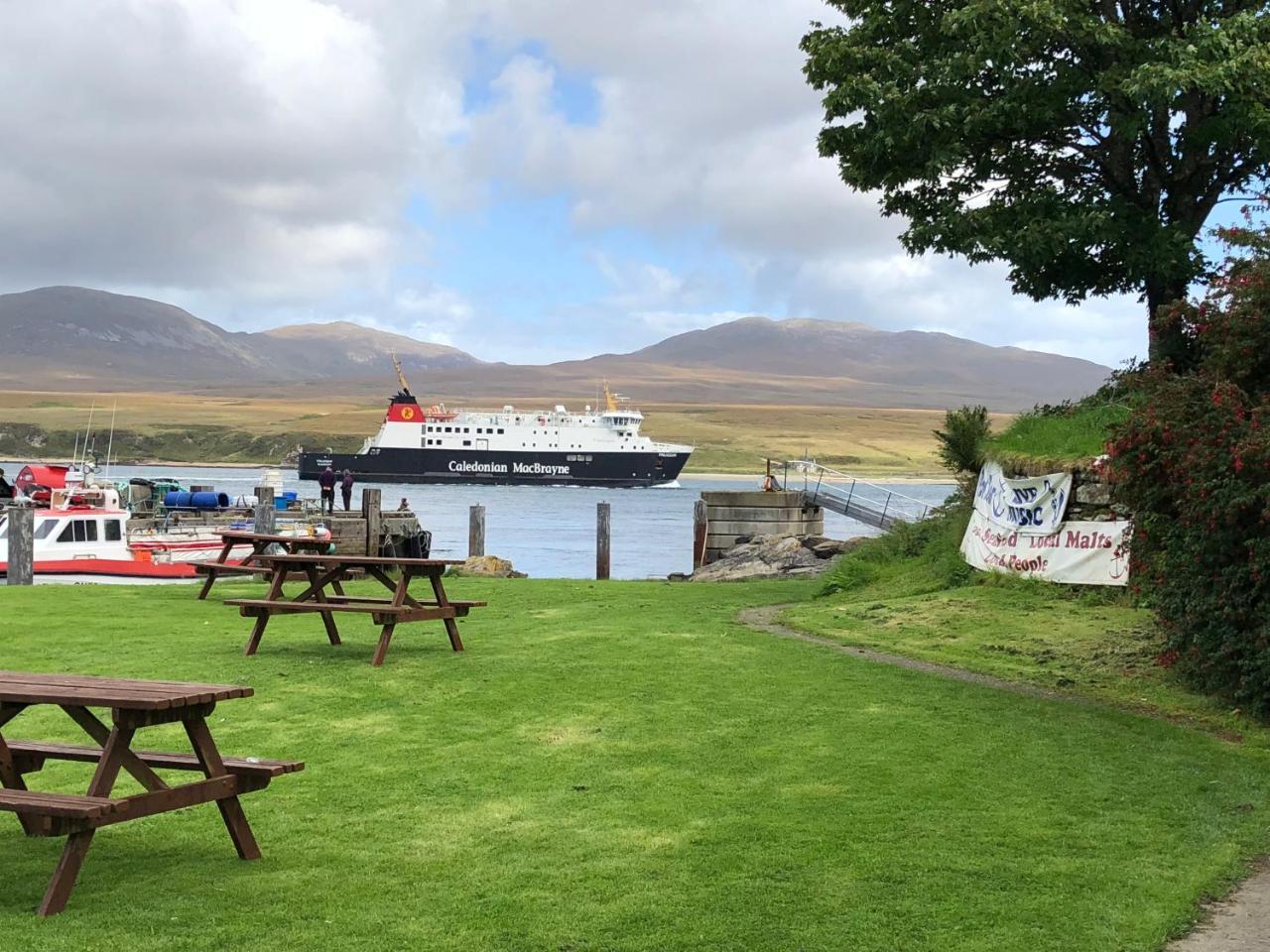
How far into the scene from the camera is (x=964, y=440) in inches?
771

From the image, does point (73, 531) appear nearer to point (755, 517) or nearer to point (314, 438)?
point (755, 517)

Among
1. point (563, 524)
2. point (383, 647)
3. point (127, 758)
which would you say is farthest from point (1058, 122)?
point (563, 524)

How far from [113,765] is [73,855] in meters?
0.34

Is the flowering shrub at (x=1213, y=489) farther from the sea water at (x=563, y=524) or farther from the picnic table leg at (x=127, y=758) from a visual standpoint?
the sea water at (x=563, y=524)

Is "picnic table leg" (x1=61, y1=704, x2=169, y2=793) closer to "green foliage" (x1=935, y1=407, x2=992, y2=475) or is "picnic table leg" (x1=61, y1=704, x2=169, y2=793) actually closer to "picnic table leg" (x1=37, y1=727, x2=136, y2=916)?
"picnic table leg" (x1=37, y1=727, x2=136, y2=916)

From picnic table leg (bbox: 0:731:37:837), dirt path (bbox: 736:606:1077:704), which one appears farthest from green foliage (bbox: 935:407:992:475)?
picnic table leg (bbox: 0:731:37:837)

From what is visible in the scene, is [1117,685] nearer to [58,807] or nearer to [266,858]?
[266,858]

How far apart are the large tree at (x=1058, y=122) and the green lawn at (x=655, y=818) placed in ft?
31.9

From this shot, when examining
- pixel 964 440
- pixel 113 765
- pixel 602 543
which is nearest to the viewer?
pixel 113 765

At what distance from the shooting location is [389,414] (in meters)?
99.0

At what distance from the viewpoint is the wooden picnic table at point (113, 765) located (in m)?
4.71

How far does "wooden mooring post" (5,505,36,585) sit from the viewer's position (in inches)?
826

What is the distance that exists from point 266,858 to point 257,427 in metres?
173

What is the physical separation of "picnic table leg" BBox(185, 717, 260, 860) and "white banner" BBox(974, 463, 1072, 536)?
12.4m
